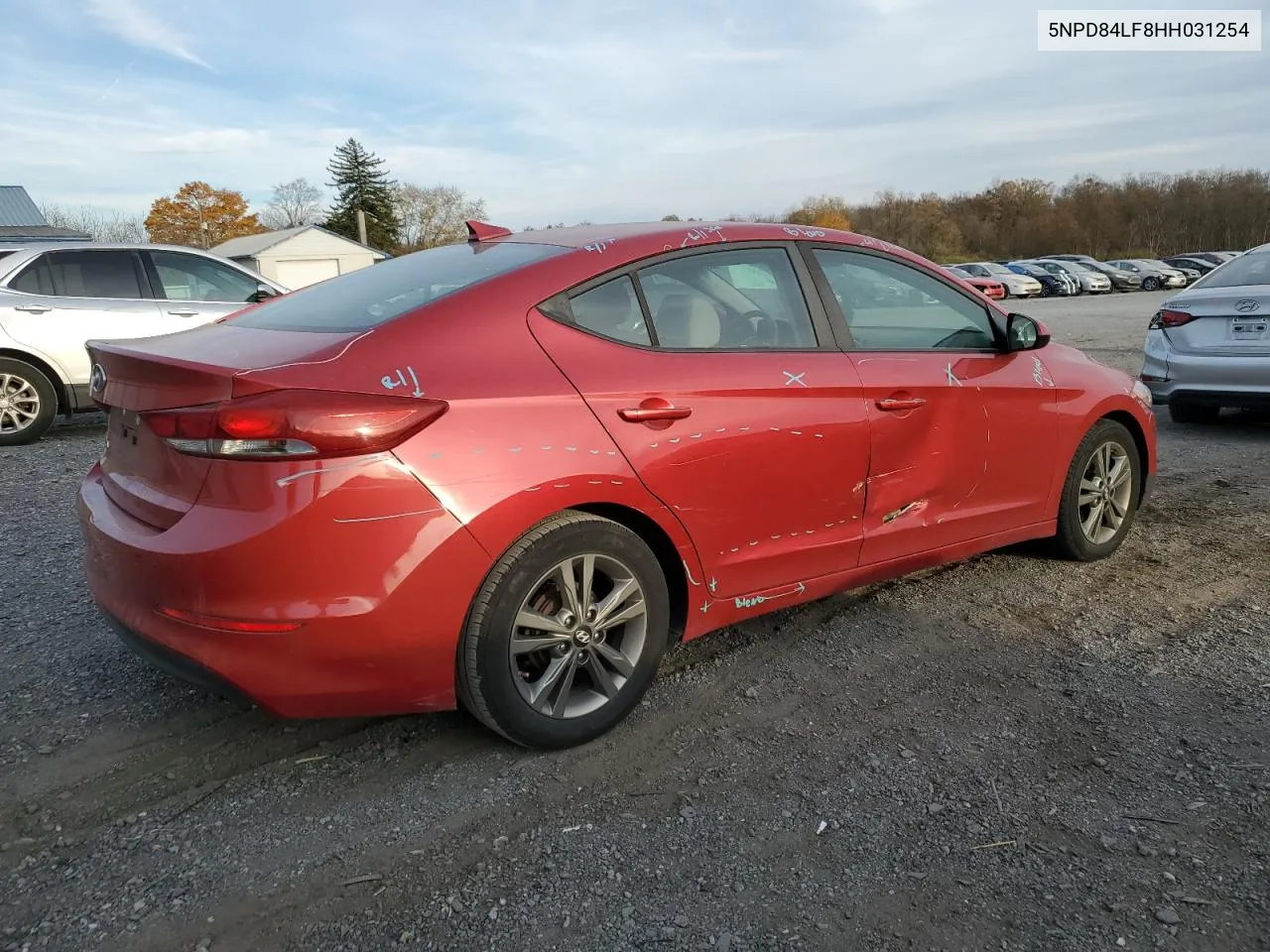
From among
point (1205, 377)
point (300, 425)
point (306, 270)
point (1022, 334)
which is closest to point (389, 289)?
point (300, 425)

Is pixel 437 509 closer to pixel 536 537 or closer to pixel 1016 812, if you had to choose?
pixel 536 537

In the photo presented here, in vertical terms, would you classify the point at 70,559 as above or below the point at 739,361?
below

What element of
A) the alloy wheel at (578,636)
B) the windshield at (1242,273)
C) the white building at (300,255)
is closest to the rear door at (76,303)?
the alloy wheel at (578,636)

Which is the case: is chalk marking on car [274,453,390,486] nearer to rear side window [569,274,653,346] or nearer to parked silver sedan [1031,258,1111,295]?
rear side window [569,274,653,346]

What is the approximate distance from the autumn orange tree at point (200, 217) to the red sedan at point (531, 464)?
73377mm

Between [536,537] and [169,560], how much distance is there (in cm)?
94

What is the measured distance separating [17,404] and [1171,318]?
373 inches

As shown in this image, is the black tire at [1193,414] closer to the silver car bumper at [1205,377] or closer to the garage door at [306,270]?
the silver car bumper at [1205,377]

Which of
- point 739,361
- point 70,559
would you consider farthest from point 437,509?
point 70,559

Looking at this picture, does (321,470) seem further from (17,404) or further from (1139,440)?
(17,404)

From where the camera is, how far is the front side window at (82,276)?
26.9 feet

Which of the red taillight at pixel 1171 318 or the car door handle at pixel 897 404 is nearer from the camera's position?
the car door handle at pixel 897 404

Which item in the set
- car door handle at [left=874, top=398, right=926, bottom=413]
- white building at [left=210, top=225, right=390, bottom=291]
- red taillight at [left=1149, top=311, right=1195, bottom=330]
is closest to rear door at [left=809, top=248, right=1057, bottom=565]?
car door handle at [left=874, top=398, right=926, bottom=413]

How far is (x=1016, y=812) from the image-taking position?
255 cm
